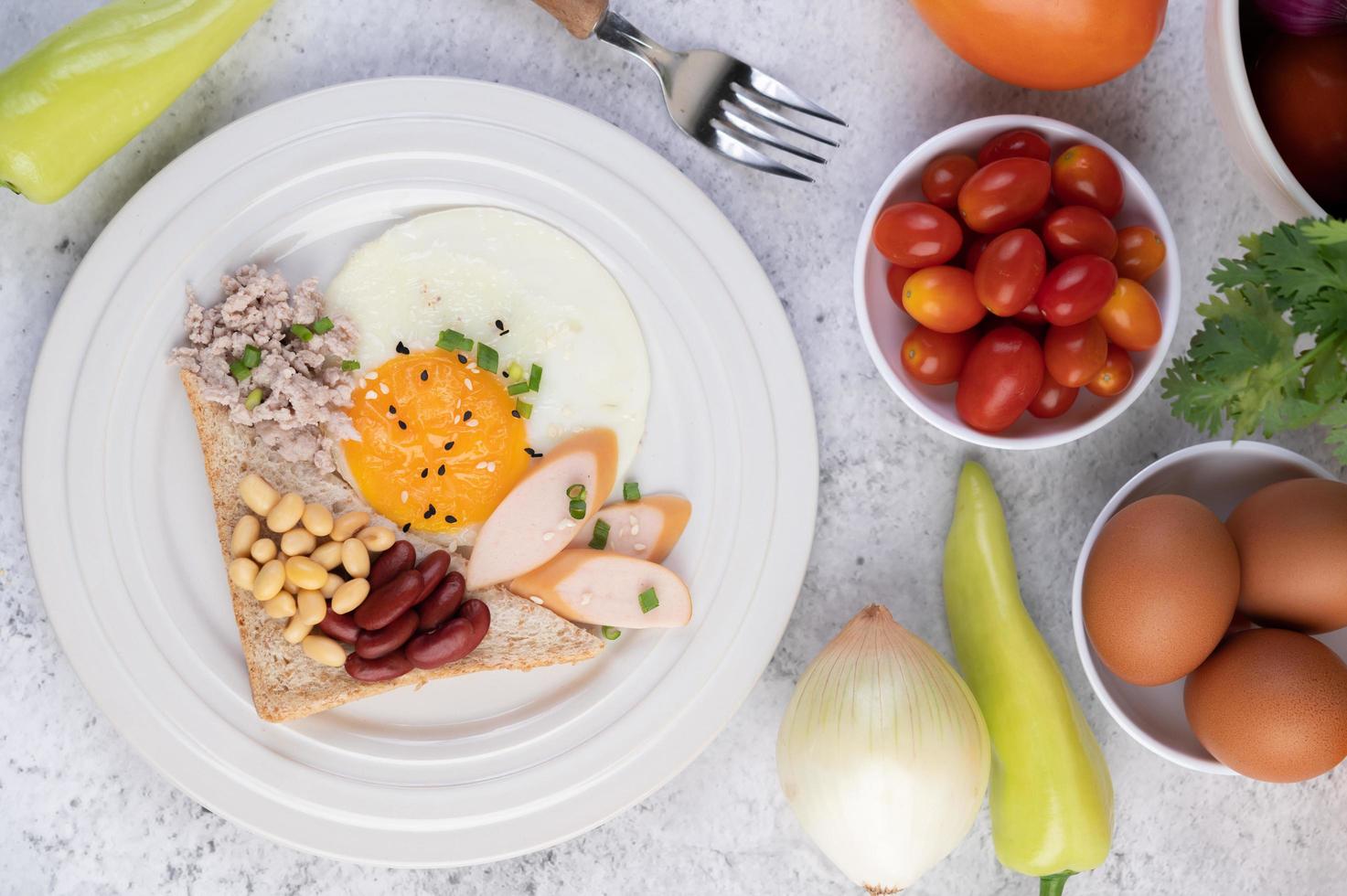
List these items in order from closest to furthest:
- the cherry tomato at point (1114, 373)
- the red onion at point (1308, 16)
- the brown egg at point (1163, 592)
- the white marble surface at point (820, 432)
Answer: the red onion at point (1308, 16), the brown egg at point (1163, 592), the cherry tomato at point (1114, 373), the white marble surface at point (820, 432)

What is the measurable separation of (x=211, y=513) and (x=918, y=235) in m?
1.20

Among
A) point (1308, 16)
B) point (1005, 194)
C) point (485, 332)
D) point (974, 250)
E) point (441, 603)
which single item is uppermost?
point (1308, 16)

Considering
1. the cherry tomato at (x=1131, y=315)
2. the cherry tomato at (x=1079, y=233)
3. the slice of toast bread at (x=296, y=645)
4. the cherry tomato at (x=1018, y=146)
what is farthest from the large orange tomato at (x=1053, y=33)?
the slice of toast bread at (x=296, y=645)

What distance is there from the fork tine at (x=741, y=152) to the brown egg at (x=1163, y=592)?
75cm

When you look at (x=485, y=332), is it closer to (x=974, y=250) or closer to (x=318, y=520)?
(x=318, y=520)

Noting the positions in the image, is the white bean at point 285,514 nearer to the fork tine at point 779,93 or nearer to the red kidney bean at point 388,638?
the red kidney bean at point 388,638

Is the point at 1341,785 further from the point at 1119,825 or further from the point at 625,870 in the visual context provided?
the point at 625,870

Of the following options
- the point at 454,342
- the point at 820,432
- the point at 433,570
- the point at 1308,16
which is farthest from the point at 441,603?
the point at 1308,16

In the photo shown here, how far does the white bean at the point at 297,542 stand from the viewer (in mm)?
1530

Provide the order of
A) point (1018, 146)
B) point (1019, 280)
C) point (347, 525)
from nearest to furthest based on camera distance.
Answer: point (1019, 280)
point (1018, 146)
point (347, 525)

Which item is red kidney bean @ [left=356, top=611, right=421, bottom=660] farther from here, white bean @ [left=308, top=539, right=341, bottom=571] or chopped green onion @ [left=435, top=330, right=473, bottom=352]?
chopped green onion @ [left=435, top=330, right=473, bottom=352]

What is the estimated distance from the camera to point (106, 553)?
5.09 feet

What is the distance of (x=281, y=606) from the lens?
1535 millimetres

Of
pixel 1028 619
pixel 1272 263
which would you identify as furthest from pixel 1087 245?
pixel 1028 619
